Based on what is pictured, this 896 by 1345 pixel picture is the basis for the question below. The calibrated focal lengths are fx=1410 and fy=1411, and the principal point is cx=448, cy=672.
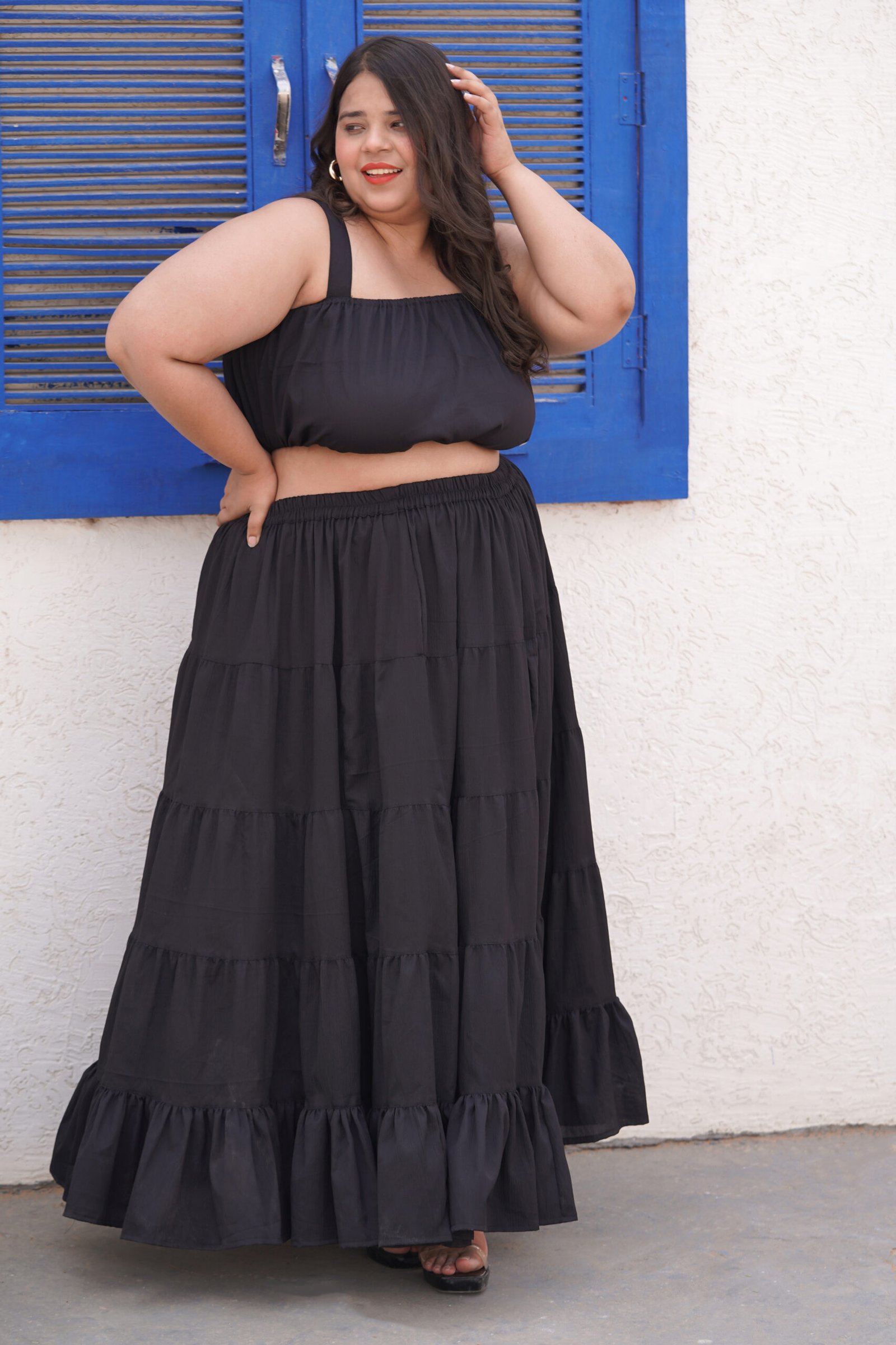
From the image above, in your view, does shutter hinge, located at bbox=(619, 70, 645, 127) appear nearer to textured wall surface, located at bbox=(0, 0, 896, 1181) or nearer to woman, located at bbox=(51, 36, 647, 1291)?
textured wall surface, located at bbox=(0, 0, 896, 1181)

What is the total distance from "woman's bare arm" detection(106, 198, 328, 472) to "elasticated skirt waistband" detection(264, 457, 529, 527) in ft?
0.59

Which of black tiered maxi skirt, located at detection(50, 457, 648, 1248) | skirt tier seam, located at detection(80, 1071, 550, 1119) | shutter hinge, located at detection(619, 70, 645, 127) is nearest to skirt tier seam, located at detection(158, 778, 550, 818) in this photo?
black tiered maxi skirt, located at detection(50, 457, 648, 1248)

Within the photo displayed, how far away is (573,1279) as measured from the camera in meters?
2.59

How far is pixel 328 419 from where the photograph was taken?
93.5 inches

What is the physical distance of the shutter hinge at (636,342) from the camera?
3.04 metres

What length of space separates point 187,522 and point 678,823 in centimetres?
127

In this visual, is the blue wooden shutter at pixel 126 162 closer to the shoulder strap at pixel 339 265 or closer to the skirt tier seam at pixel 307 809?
the shoulder strap at pixel 339 265

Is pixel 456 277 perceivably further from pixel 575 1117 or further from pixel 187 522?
pixel 575 1117

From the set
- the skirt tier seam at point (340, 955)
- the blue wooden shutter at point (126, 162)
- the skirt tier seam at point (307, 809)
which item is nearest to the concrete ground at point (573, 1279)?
the skirt tier seam at point (340, 955)

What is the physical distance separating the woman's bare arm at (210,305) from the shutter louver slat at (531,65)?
2.46 ft

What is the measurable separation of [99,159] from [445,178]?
33.2 inches

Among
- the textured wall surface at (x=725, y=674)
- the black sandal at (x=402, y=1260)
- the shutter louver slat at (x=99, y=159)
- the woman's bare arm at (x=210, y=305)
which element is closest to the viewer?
the woman's bare arm at (x=210, y=305)

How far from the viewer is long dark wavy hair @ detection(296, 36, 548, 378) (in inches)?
95.0

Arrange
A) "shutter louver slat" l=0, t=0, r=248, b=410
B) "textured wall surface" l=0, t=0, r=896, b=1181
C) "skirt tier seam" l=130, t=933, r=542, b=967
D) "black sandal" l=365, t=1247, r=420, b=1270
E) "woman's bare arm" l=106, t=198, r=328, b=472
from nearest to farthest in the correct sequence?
1. "woman's bare arm" l=106, t=198, r=328, b=472
2. "skirt tier seam" l=130, t=933, r=542, b=967
3. "black sandal" l=365, t=1247, r=420, b=1270
4. "shutter louver slat" l=0, t=0, r=248, b=410
5. "textured wall surface" l=0, t=0, r=896, b=1181
